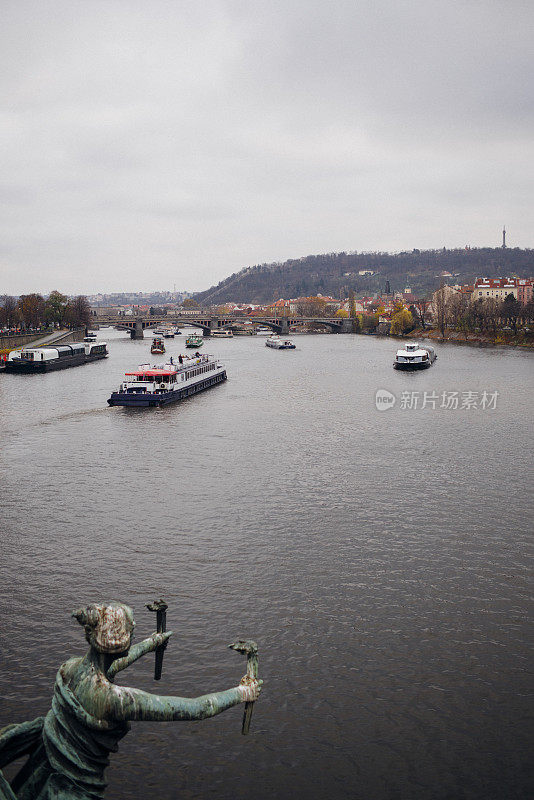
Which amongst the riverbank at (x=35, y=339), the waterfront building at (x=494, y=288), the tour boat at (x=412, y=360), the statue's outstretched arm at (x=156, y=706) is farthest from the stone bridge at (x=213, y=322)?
the statue's outstretched arm at (x=156, y=706)

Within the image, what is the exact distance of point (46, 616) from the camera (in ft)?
48.9

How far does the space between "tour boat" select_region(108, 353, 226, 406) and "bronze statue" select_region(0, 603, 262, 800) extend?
1653 inches

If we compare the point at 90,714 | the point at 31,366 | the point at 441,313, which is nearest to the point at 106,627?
the point at 90,714

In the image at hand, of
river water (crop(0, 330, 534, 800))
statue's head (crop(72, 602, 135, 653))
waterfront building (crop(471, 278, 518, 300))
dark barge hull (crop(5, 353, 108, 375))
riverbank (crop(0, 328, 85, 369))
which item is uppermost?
waterfront building (crop(471, 278, 518, 300))

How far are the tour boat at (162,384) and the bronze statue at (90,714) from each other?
4198 centimetres

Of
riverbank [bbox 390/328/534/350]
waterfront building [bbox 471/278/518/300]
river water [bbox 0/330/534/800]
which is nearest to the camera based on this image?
river water [bbox 0/330/534/800]

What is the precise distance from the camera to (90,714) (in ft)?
11.8

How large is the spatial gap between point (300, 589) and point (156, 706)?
42.3 feet

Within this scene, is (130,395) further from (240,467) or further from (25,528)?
(25,528)

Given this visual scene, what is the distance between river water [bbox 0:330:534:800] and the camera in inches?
418

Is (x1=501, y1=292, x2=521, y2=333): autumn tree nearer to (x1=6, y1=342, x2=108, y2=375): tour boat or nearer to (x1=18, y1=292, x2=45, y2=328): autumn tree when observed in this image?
(x1=6, y1=342, x2=108, y2=375): tour boat

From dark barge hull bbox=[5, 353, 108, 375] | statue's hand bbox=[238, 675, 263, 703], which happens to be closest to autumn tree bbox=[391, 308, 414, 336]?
dark barge hull bbox=[5, 353, 108, 375]

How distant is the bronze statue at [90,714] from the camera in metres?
3.60

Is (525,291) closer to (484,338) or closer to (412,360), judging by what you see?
(484,338)
